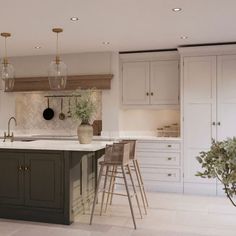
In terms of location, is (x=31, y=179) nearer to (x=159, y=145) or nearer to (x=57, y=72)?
(x=57, y=72)

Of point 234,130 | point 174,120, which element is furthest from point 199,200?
point 174,120

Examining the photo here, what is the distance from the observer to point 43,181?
12.8 feet

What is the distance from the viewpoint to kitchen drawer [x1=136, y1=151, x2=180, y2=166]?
5.44 m

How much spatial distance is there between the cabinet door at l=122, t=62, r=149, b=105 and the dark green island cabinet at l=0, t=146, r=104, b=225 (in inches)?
81.5

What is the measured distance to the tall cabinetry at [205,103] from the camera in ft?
17.1

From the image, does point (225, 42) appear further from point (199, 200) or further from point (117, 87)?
point (199, 200)

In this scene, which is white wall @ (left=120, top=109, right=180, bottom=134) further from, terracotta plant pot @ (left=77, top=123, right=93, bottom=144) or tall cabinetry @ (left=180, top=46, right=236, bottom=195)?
terracotta plant pot @ (left=77, top=123, right=93, bottom=144)

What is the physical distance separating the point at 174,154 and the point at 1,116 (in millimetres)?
3580

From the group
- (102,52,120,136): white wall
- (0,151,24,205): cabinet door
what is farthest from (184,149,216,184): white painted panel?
(0,151,24,205): cabinet door

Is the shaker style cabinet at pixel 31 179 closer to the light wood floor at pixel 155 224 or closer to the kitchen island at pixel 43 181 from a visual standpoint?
the kitchen island at pixel 43 181

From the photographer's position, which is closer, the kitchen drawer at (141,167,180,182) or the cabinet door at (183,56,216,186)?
the cabinet door at (183,56,216,186)

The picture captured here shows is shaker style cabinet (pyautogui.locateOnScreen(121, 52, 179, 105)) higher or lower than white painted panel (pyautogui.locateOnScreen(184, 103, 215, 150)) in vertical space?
higher

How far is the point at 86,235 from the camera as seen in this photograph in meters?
3.50

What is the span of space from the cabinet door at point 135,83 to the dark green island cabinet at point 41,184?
2070 mm
